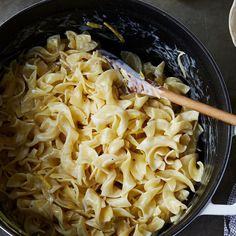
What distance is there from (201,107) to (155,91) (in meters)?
0.16

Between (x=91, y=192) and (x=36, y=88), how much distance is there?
0.37 m

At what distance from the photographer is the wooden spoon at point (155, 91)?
4.11ft

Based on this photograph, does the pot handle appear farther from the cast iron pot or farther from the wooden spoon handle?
the wooden spoon handle

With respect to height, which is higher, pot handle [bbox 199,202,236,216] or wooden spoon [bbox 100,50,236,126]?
wooden spoon [bbox 100,50,236,126]

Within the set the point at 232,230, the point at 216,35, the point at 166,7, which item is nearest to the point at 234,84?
the point at 216,35

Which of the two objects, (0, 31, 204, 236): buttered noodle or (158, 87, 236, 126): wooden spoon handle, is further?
(0, 31, 204, 236): buttered noodle

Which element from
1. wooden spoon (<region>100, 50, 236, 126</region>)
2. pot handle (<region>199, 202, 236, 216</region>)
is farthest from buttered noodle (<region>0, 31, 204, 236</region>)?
pot handle (<region>199, 202, 236, 216</region>)

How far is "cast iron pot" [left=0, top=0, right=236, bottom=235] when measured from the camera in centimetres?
132

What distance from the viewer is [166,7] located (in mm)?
1700

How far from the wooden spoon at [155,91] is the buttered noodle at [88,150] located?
0.03m

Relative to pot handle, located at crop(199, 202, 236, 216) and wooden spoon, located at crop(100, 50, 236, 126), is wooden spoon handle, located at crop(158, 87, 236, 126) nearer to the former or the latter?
wooden spoon, located at crop(100, 50, 236, 126)

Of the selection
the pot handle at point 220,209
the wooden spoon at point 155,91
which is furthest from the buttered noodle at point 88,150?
the pot handle at point 220,209

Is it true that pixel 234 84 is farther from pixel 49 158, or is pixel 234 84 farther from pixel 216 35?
pixel 49 158

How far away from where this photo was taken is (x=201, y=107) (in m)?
1.29
